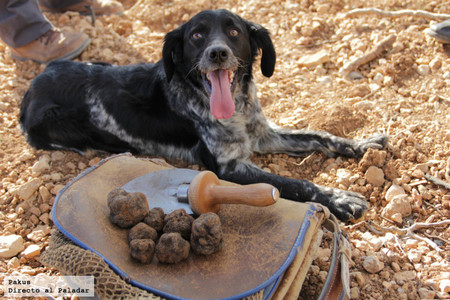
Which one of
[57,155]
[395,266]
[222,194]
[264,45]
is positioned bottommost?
[57,155]

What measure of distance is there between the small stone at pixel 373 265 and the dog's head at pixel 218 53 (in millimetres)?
1440

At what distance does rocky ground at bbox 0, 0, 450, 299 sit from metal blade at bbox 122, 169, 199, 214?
32.0 inches

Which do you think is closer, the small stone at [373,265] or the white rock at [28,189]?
the small stone at [373,265]

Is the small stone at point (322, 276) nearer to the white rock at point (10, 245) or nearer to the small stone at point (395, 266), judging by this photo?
the small stone at point (395, 266)

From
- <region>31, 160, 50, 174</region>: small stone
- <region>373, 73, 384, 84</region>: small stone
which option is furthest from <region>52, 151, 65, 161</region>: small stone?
<region>373, 73, 384, 84</region>: small stone

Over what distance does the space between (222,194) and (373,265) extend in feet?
3.37

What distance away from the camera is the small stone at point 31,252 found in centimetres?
275

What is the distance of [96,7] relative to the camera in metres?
5.86

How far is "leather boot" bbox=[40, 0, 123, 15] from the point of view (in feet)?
19.0

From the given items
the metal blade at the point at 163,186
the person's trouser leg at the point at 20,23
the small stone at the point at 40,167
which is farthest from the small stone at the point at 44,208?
the person's trouser leg at the point at 20,23

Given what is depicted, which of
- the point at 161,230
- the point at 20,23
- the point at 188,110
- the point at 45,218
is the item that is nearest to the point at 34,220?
the point at 45,218

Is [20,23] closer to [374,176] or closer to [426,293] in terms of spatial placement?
[374,176]

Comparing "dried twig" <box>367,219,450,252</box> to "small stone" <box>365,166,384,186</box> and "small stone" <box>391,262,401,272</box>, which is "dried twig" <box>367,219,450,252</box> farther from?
"small stone" <box>365,166,384,186</box>

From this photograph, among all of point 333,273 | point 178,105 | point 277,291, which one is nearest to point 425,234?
point 333,273
